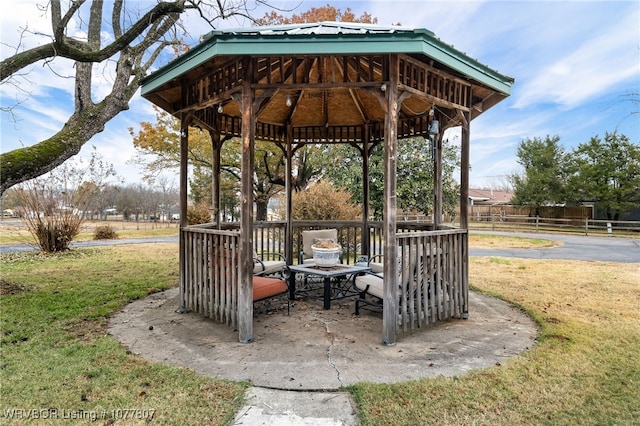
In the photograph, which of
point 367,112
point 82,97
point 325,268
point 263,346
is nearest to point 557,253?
point 367,112

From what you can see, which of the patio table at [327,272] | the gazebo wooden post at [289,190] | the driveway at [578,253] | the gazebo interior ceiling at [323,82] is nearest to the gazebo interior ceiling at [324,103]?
the gazebo interior ceiling at [323,82]

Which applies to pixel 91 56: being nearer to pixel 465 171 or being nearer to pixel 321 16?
pixel 465 171

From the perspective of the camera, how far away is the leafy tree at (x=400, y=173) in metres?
15.4

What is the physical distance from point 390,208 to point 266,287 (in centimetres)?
189

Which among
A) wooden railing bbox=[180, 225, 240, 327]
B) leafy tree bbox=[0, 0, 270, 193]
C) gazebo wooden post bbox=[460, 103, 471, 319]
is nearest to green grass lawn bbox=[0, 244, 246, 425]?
wooden railing bbox=[180, 225, 240, 327]

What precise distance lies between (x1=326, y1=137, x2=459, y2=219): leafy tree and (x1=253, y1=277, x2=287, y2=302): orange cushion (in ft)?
35.3

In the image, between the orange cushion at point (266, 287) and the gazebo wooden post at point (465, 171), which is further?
the gazebo wooden post at point (465, 171)

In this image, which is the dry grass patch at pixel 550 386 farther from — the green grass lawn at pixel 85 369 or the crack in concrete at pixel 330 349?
the green grass lawn at pixel 85 369

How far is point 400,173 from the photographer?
1630 centimetres

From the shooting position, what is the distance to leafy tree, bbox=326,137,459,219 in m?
15.4

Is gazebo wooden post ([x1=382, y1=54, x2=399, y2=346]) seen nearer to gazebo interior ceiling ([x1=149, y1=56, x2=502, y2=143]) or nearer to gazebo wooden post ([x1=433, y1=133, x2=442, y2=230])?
gazebo interior ceiling ([x1=149, y1=56, x2=502, y2=143])

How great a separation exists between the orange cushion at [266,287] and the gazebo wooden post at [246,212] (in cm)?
52

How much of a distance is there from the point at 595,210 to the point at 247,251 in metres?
28.8

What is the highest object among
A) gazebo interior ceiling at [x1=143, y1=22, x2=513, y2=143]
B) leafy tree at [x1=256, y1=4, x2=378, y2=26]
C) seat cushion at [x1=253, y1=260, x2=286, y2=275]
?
leafy tree at [x1=256, y1=4, x2=378, y2=26]
